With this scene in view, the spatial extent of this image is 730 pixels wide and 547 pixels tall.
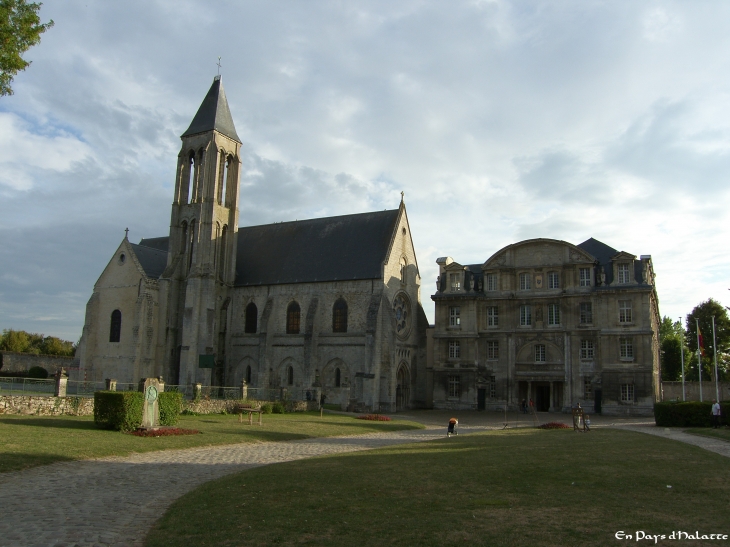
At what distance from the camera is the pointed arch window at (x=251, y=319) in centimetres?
4806

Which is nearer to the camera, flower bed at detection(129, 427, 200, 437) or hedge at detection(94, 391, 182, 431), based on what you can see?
flower bed at detection(129, 427, 200, 437)

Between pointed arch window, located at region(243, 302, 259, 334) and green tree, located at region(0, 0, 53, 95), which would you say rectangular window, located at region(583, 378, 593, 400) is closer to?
pointed arch window, located at region(243, 302, 259, 334)

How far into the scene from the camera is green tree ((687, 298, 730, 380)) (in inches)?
2429

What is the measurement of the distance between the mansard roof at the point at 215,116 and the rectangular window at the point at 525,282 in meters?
25.7

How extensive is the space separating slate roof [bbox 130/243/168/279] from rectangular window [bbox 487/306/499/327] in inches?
1028

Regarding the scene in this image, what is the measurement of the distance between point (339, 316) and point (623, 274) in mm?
20504

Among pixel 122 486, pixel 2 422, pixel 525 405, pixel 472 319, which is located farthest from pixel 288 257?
pixel 122 486

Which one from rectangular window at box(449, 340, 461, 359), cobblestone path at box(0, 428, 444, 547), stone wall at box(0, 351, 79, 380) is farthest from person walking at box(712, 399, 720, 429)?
stone wall at box(0, 351, 79, 380)

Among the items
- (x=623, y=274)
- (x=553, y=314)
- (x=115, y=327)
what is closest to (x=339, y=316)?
(x=553, y=314)

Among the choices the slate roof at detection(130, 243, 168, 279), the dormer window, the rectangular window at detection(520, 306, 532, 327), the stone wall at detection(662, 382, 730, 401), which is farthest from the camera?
the stone wall at detection(662, 382, 730, 401)

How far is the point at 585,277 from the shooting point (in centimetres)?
4397

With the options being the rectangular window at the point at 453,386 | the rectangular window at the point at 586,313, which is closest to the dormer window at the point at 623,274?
the rectangular window at the point at 586,313

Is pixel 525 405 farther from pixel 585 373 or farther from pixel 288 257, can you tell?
pixel 288 257

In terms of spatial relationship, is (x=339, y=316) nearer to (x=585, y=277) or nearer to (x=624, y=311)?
(x=585, y=277)
